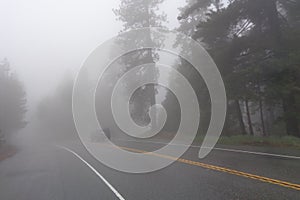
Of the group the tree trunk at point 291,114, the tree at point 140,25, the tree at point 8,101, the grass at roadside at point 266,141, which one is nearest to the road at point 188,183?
the grass at roadside at point 266,141

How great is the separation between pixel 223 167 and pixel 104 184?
12.9 feet

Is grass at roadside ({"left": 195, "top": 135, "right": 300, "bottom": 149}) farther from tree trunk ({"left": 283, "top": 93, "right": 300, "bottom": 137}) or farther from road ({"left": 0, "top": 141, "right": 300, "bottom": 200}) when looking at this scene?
road ({"left": 0, "top": 141, "right": 300, "bottom": 200})

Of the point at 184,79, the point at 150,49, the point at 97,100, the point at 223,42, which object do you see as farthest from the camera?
the point at 97,100

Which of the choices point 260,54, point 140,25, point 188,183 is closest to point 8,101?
point 140,25

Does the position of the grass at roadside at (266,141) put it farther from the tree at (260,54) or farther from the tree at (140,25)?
the tree at (140,25)

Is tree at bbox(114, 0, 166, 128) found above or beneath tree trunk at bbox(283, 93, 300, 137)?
above

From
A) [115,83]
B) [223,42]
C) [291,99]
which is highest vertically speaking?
[115,83]

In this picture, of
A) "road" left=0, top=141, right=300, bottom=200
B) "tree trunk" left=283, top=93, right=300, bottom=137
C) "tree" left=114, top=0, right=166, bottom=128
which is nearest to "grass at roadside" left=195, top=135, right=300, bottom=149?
"tree trunk" left=283, top=93, right=300, bottom=137

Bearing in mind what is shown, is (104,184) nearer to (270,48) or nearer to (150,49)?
(270,48)

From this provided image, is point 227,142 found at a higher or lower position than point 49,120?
lower

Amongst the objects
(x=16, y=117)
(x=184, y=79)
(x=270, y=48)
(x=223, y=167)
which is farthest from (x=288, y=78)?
(x=16, y=117)

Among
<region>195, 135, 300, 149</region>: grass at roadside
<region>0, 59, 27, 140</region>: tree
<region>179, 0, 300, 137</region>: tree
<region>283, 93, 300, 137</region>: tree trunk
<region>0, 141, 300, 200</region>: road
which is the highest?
<region>0, 59, 27, 140</region>: tree

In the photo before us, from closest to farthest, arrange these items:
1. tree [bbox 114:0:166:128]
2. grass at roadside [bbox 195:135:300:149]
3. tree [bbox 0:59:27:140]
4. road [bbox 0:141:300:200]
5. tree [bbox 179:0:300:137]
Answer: road [bbox 0:141:300:200], grass at roadside [bbox 195:135:300:149], tree [bbox 179:0:300:137], tree [bbox 114:0:166:128], tree [bbox 0:59:27:140]

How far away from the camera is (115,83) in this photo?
153 ft
